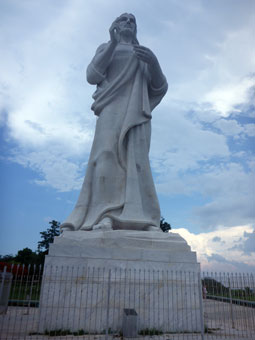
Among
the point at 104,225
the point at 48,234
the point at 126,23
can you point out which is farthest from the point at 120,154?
the point at 48,234

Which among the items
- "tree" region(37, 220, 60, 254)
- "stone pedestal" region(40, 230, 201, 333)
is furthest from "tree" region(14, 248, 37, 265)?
"stone pedestal" region(40, 230, 201, 333)

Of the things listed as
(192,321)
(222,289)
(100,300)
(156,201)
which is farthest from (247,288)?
(100,300)

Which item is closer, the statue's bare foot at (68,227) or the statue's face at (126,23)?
the statue's bare foot at (68,227)

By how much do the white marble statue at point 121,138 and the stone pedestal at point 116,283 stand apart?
2.54 ft

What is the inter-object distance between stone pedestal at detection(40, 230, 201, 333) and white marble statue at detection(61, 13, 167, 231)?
77cm

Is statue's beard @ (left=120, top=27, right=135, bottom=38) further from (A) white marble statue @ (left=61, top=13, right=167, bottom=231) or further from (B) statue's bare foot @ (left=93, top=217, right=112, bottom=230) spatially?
(B) statue's bare foot @ (left=93, top=217, right=112, bottom=230)

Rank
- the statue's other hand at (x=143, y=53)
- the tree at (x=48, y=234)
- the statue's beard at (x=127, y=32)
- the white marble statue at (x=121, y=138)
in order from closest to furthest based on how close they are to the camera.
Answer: the white marble statue at (x=121, y=138) → the statue's other hand at (x=143, y=53) → the statue's beard at (x=127, y=32) → the tree at (x=48, y=234)

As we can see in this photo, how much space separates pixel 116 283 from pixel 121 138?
422 centimetres

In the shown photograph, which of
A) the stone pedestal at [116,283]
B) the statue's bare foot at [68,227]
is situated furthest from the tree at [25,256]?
the stone pedestal at [116,283]

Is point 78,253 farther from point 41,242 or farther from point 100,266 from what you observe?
point 41,242

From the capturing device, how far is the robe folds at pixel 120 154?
855 centimetres

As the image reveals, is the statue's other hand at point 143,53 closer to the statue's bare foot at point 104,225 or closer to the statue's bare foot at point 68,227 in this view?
the statue's bare foot at point 104,225

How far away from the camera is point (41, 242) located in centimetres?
2881

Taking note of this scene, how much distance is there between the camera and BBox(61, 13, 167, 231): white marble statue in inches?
336
